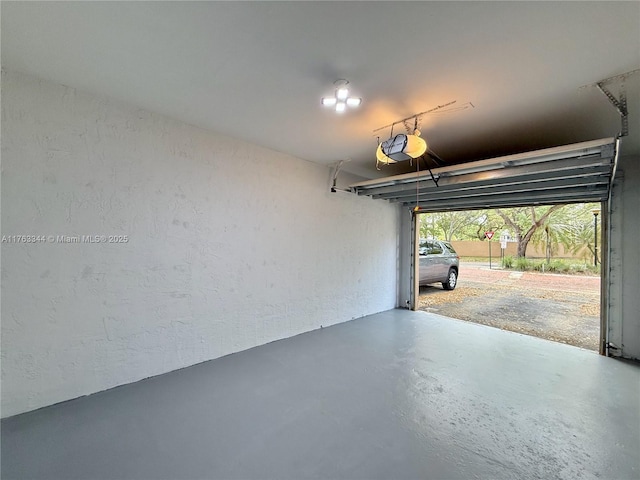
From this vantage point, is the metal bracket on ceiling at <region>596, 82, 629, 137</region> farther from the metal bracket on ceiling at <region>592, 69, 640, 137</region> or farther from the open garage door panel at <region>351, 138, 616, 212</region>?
the open garage door panel at <region>351, 138, 616, 212</region>

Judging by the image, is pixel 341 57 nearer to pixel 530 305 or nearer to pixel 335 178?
pixel 335 178

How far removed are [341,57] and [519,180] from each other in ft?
8.41

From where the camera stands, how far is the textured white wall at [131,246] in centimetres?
194

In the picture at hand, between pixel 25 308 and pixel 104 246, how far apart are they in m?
0.63

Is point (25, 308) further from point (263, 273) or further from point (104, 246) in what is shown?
point (263, 273)

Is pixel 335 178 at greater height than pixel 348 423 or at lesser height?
greater

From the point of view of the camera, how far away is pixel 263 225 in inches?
131

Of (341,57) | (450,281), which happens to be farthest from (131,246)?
(450,281)

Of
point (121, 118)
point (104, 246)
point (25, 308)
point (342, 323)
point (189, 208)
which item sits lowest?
point (342, 323)

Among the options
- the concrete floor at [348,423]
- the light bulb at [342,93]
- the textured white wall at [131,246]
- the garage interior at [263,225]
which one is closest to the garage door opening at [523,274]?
Result: the garage interior at [263,225]

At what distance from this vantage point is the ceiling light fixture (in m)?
1.91

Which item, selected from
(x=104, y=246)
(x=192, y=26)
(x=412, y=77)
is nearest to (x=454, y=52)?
(x=412, y=77)

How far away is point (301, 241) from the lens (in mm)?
3787

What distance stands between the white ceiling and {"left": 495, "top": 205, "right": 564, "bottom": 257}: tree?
493 inches
